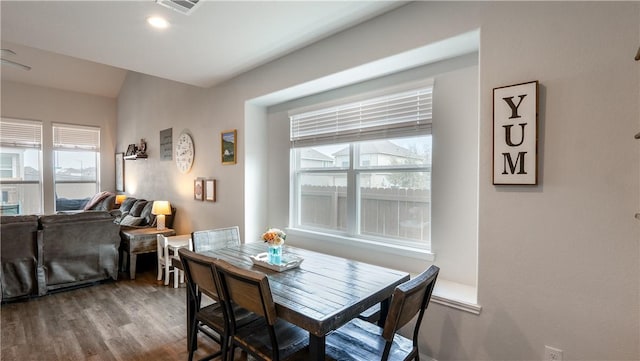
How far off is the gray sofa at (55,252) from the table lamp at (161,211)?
68 cm

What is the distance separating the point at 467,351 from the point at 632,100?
167cm

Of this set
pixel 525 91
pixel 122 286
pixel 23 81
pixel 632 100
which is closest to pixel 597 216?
pixel 632 100

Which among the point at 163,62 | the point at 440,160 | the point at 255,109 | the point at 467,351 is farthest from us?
the point at 255,109

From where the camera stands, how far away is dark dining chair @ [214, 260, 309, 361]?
4.68 ft

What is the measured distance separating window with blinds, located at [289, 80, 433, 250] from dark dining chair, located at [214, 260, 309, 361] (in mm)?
1349

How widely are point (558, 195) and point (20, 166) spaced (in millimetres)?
8753

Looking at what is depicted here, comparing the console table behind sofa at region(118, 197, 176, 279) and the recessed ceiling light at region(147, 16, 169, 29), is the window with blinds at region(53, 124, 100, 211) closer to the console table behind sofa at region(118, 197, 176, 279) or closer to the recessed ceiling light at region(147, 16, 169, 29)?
the console table behind sofa at region(118, 197, 176, 279)

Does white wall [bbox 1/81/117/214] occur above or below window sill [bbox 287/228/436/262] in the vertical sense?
above

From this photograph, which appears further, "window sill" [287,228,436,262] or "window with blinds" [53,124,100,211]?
"window with blinds" [53,124,100,211]

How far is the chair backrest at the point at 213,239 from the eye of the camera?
2652 mm

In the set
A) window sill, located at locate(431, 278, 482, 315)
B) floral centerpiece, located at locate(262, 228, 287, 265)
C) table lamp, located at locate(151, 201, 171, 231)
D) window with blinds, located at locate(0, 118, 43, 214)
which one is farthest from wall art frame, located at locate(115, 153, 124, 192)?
window sill, located at locate(431, 278, 482, 315)

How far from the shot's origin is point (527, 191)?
5.69 feet

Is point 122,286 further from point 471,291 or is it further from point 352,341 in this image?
point 471,291

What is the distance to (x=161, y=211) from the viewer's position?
183 inches
